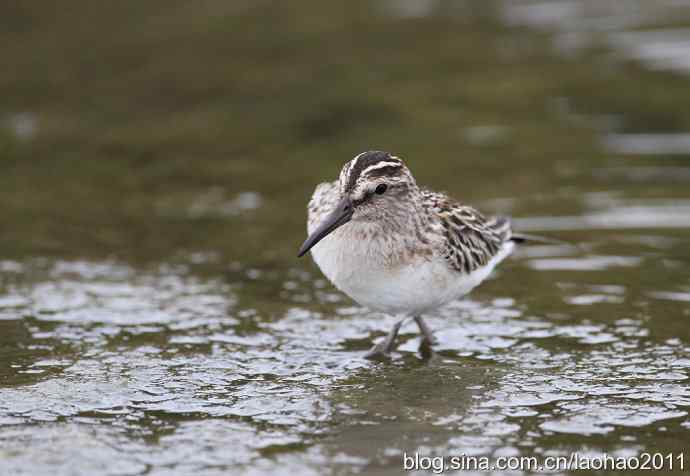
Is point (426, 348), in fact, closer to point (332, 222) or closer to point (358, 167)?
point (332, 222)

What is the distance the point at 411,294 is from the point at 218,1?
56.3 feet

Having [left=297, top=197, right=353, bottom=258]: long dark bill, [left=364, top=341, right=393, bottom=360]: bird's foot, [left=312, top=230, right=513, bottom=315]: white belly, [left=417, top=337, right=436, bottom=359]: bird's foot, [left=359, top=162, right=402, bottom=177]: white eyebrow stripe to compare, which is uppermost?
[left=359, top=162, right=402, bottom=177]: white eyebrow stripe

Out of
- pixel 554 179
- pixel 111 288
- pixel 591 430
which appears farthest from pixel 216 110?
pixel 591 430

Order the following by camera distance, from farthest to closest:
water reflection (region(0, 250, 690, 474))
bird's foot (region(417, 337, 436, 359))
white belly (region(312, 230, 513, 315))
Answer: bird's foot (region(417, 337, 436, 359))
white belly (region(312, 230, 513, 315))
water reflection (region(0, 250, 690, 474))

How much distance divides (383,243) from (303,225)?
4.80 m

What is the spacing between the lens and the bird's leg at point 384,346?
33.4 ft

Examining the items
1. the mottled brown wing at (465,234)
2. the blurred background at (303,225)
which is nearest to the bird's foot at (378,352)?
the blurred background at (303,225)

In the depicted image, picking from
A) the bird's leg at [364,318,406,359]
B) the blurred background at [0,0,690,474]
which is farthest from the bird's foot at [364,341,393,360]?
the blurred background at [0,0,690,474]

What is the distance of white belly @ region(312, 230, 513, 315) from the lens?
9555 millimetres

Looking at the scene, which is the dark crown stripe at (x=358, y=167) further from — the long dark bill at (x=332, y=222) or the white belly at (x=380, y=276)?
the white belly at (x=380, y=276)

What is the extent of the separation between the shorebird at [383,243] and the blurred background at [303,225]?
672 mm

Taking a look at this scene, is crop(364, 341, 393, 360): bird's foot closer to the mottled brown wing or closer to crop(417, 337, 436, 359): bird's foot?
crop(417, 337, 436, 359): bird's foot

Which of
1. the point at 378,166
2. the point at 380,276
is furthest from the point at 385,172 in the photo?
the point at 380,276

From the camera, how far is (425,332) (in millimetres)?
10641
